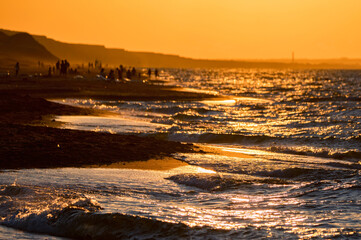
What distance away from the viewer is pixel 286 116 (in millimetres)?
33625

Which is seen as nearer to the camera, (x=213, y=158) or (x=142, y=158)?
(x=142, y=158)

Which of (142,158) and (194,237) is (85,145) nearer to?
(142,158)

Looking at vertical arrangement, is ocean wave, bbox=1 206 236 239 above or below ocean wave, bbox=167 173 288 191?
above

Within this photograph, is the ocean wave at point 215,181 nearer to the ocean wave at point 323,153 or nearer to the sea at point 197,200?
the sea at point 197,200

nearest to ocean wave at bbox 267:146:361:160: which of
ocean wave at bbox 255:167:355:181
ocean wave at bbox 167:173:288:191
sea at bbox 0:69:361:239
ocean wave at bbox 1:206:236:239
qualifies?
sea at bbox 0:69:361:239

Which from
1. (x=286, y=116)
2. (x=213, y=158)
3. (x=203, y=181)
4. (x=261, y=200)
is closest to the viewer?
(x=261, y=200)

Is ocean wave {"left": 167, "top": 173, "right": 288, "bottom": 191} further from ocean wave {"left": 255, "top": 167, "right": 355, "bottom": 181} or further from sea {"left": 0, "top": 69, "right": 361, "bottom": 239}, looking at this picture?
ocean wave {"left": 255, "top": 167, "right": 355, "bottom": 181}

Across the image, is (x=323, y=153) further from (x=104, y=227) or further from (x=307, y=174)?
(x=104, y=227)

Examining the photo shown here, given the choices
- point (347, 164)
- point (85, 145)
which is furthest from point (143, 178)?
point (347, 164)

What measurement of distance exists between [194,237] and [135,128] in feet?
51.3

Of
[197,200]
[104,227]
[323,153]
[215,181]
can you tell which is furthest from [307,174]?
[104,227]

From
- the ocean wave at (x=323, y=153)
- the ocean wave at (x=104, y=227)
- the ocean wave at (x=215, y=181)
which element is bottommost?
the ocean wave at (x=323, y=153)

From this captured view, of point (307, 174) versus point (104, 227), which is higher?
point (104, 227)

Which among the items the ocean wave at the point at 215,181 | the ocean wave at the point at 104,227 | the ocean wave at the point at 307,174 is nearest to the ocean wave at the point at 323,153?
the ocean wave at the point at 307,174
